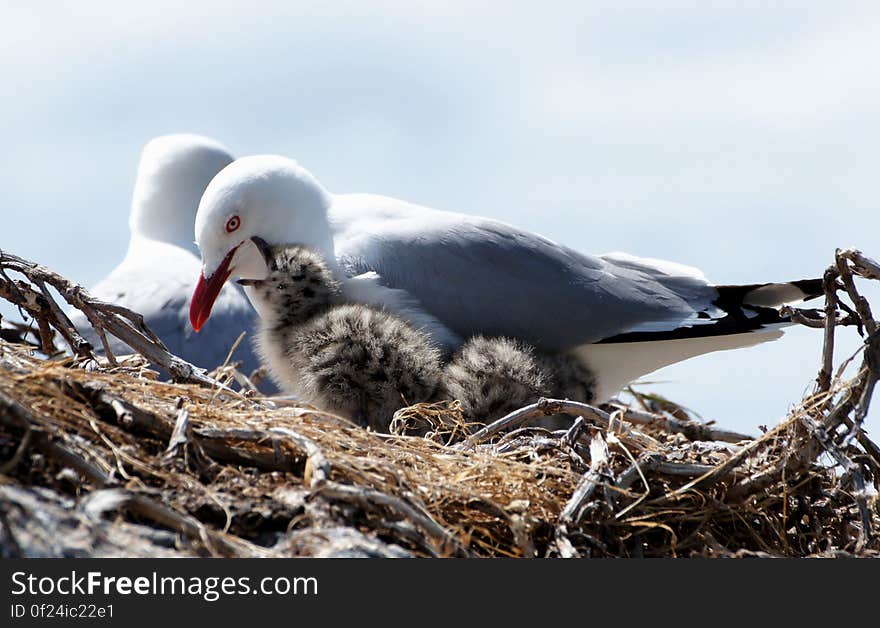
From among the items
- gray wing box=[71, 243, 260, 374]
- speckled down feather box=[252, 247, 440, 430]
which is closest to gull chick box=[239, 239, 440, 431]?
speckled down feather box=[252, 247, 440, 430]

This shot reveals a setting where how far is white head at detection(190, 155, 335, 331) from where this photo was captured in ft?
13.2

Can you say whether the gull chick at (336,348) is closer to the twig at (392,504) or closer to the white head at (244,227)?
the white head at (244,227)

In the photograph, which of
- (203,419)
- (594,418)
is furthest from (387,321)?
(203,419)

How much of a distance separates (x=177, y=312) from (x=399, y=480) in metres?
4.28

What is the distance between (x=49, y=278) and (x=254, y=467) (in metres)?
1.50

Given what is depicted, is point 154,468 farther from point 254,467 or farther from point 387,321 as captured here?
point 387,321

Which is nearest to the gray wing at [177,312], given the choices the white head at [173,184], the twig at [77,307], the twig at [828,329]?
the white head at [173,184]

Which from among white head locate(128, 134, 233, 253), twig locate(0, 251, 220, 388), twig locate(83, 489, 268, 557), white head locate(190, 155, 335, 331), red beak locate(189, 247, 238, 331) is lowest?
twig locate(83, 489, 268, 557)

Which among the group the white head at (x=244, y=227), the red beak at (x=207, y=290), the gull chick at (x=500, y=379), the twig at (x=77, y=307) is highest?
the white head at (x=244, y=227)

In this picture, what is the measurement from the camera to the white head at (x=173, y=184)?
26.8 feet

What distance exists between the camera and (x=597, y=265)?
4.30 m

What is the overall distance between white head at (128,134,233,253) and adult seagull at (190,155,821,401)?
3926 millimetres

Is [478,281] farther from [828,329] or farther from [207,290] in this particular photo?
[828,329]

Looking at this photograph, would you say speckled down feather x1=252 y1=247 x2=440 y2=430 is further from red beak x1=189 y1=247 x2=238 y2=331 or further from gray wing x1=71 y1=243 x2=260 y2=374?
gray wing x1=71 y1=243 x2=260 y2=374
